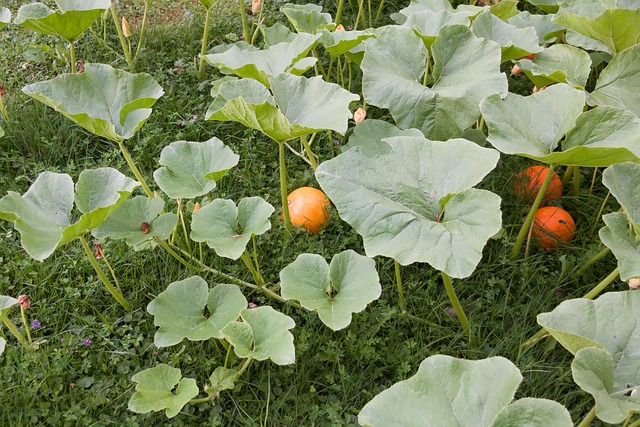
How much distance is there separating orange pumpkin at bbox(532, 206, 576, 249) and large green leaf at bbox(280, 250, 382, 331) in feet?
2.73

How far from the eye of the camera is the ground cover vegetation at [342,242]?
1.78m

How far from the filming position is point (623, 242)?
1.91 meters

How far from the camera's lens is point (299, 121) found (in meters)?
2.22

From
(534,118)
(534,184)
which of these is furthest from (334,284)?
(534,184)

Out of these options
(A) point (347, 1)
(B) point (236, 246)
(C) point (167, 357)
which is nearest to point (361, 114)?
(B) point (236, 246)

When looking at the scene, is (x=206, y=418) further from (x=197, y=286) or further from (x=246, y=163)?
(x=246, y=163)

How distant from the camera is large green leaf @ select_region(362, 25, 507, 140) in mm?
2287

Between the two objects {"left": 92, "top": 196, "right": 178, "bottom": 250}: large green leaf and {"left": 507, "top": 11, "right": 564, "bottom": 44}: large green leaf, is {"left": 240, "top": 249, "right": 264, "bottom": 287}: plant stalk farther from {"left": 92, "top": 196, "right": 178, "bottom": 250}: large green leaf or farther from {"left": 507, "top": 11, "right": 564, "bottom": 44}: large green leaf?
{"left": 507, "top": 11, "right": 564, "bottom": 44}: large green leaf

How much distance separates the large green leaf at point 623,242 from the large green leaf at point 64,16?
6.64 feet

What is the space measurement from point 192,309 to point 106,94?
0.91 m

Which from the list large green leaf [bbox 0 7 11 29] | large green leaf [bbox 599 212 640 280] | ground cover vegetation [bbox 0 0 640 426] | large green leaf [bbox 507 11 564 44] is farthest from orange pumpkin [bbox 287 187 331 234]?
large green leaf [bbox 0 7 11 29]

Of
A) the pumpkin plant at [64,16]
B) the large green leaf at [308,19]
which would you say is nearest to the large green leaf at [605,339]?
the large green leaf at [308,19]

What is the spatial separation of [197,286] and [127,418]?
1.43ft

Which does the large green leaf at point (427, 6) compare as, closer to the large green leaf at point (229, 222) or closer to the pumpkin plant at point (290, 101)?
the pumpkin plant at point (290, 101)
